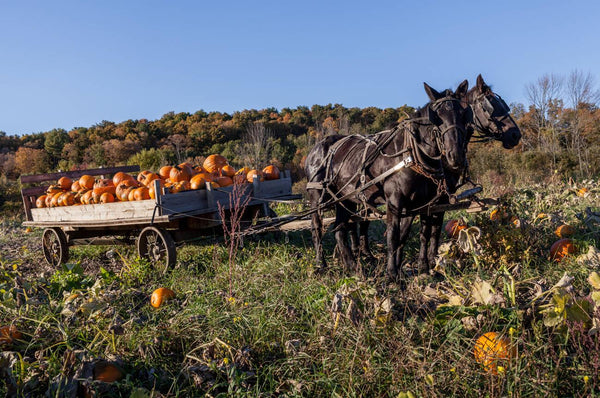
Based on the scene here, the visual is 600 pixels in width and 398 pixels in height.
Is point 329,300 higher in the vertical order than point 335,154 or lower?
lower

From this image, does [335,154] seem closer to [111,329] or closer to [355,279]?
[355,279]

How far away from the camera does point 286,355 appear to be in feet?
9.61

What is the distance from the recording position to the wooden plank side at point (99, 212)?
5.41 meters

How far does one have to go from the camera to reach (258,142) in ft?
67.2

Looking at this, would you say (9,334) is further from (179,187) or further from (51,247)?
(51,247)

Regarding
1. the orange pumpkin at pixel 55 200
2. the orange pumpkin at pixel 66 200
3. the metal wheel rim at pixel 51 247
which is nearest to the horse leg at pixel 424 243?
the orange pumpkin at pixel 66 200

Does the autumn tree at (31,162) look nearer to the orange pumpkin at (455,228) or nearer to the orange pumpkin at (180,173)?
the orange pumpkin at (180,173)

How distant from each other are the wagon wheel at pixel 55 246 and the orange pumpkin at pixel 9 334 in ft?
12.6

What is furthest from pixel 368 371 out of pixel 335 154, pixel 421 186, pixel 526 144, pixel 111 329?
pixel 526 144

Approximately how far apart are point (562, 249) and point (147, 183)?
5.44 metres

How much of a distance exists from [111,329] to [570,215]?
20.7ft

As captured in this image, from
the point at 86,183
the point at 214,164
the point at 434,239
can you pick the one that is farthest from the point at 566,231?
the point at 86,183

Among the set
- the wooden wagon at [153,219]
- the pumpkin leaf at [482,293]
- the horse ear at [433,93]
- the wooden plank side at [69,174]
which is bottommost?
the pumpkin leaf at [482,293]

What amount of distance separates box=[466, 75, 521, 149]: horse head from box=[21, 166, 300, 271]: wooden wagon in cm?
269
